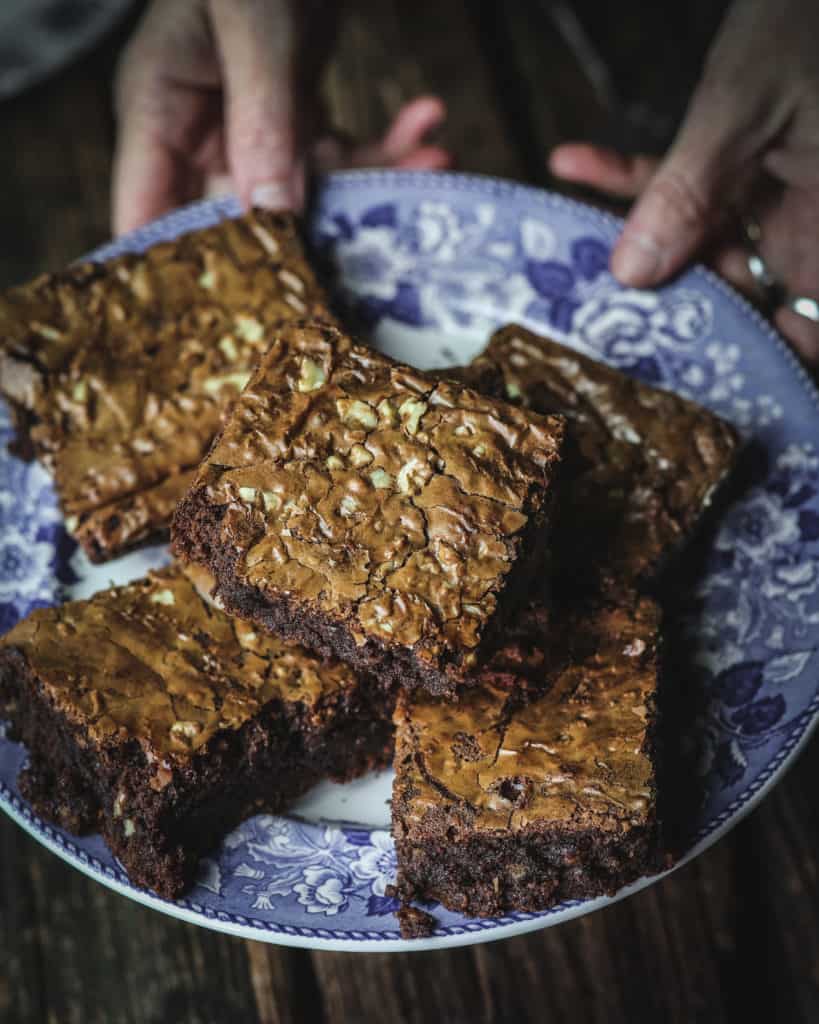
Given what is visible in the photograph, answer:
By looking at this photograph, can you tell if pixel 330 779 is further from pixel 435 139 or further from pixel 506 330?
pixel 435 139

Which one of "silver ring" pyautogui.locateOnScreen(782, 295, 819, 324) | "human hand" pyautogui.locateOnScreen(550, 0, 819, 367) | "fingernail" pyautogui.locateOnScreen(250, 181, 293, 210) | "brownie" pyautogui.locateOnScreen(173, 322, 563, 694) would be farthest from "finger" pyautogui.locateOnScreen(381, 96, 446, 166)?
"brownie" pyautogui.locateOnScreen(173, 322, 563, 694)

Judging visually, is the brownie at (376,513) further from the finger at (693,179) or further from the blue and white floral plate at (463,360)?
the finger at (693,179)

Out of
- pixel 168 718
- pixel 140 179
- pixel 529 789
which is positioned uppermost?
pixel 140 179

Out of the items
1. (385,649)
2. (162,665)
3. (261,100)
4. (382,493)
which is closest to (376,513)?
(382,493)

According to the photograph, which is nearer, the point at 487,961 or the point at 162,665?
the point at 162,665

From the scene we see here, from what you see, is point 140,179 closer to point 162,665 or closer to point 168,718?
point 162,665

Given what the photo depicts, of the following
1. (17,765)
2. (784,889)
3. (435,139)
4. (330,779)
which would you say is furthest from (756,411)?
(17,765)

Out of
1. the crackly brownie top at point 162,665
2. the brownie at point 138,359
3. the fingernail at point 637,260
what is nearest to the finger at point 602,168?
the fingernail at point 637,260
